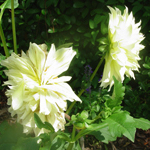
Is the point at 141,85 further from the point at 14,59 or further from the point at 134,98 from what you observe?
the point at 14,59

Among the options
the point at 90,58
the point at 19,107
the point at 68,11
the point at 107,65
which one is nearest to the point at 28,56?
the point at 19,107

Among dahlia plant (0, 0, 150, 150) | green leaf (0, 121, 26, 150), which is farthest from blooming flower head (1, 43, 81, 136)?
green leaf (0, 121, 26, 150)

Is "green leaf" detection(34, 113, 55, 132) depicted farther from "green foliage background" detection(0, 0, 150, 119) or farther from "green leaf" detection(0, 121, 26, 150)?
"green foliage background" detection(0, 0, 150, 119)

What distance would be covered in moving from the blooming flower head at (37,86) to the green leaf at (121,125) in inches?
7.4

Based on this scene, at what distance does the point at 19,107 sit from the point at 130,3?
5.18 ft

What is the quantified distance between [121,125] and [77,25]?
1.26 m

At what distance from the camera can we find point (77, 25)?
1817 millimetres

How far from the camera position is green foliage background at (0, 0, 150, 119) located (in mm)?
1679

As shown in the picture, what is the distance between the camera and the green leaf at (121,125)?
0.72 m

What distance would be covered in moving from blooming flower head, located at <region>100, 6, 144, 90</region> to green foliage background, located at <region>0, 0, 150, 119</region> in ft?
2.12

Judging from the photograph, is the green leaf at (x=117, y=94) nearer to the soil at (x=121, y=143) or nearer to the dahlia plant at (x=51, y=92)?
the dahlia plant at (x=51, y=92)

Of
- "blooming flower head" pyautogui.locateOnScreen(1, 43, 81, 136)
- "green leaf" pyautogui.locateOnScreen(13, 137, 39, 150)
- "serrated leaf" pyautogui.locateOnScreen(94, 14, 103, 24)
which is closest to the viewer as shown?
"blooming flower head" pyautogui.locateOnScreen(1, 43, 81, 136)

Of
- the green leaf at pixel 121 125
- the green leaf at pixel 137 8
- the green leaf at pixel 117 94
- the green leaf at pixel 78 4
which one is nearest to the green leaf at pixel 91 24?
the green leaf at pixel 78 4

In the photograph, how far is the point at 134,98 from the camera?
2016mm
